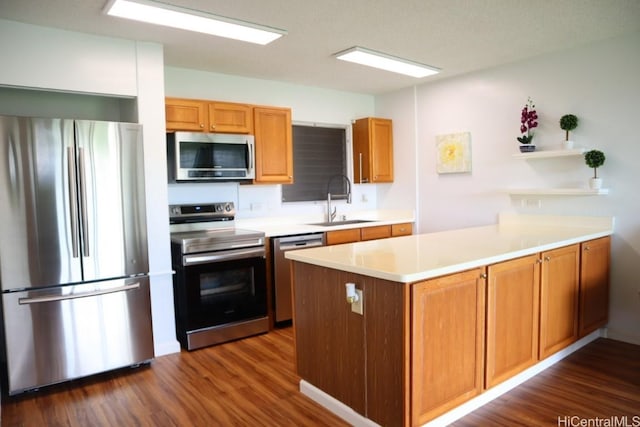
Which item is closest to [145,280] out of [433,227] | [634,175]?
[433,227]

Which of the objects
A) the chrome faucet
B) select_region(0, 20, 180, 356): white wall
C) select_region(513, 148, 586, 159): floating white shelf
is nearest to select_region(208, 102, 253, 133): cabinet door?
select_region(0, 20, 180, 356): white wall

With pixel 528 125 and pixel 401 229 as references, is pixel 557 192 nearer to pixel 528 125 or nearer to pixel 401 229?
pixel 528 125

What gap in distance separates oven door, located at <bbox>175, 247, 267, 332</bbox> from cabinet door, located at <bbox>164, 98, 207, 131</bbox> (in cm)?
115

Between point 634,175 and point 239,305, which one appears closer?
point 634,175

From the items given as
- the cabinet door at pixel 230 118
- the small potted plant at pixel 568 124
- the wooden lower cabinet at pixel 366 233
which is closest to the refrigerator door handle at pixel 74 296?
the cabinet door at pixel 230 118

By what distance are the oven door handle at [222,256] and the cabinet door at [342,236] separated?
30.7 inches

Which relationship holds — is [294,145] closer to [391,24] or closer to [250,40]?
[250,40]

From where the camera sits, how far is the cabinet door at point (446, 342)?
211cm

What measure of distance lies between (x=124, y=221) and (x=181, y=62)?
5.41 ft

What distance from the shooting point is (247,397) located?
2.79m

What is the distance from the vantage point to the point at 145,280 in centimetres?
329

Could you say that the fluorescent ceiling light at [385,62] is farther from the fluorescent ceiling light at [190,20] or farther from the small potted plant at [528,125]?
the small potted plant at [528,125]

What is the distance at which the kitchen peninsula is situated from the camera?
2.11 metres

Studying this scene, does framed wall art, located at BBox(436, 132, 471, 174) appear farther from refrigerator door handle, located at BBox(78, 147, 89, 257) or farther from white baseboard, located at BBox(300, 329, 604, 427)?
refrigerator door handle, located at BBox(78, 147, 89, 257)
